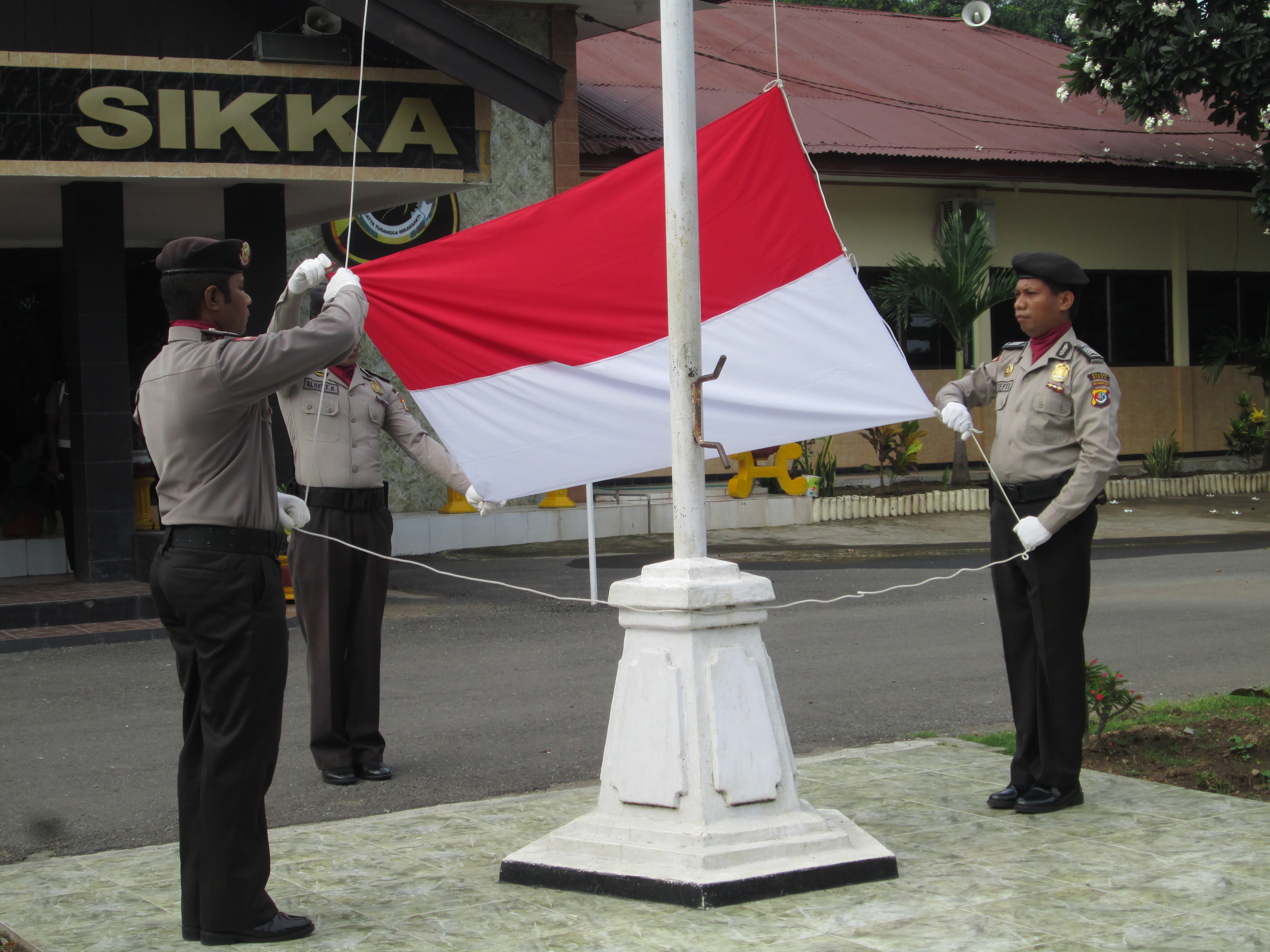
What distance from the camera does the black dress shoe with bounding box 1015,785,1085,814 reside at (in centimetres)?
539

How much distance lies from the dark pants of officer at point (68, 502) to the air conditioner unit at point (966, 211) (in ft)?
42.8

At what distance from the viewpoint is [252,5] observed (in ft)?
38.0

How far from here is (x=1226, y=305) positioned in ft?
79.0

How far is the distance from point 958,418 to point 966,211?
54.2ft

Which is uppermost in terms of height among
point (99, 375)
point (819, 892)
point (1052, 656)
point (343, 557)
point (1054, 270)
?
point (99, 375)

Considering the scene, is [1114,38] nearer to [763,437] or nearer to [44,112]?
[44,112]

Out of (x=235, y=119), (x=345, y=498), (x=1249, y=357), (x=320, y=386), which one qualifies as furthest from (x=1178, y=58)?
(x=345, y=498)

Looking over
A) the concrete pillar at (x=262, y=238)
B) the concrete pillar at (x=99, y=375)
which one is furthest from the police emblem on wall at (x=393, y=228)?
the concrete pillar at (x=99, y=375)

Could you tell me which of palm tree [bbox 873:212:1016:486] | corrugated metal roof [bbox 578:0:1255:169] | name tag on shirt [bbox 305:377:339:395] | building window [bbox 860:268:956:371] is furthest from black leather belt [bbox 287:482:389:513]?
building window [bbox 860:268:956:371]

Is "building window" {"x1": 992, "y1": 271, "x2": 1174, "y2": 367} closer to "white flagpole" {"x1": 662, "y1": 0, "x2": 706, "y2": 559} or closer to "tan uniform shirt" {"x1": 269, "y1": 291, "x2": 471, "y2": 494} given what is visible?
"tan uniform shirt" {"x1": 269, "y1": 291, "x2": 471, "y2": 494}

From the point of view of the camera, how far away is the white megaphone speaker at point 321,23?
1136 cm

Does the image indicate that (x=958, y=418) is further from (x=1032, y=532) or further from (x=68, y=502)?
(x=68, y=502)

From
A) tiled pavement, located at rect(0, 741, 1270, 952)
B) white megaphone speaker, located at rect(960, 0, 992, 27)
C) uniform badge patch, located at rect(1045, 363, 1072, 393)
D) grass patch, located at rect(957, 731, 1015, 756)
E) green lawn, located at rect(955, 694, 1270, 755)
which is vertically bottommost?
tiled pavement, located at rect(0, 741, 1270, 952)

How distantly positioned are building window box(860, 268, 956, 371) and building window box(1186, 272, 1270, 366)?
4917 millimetres
